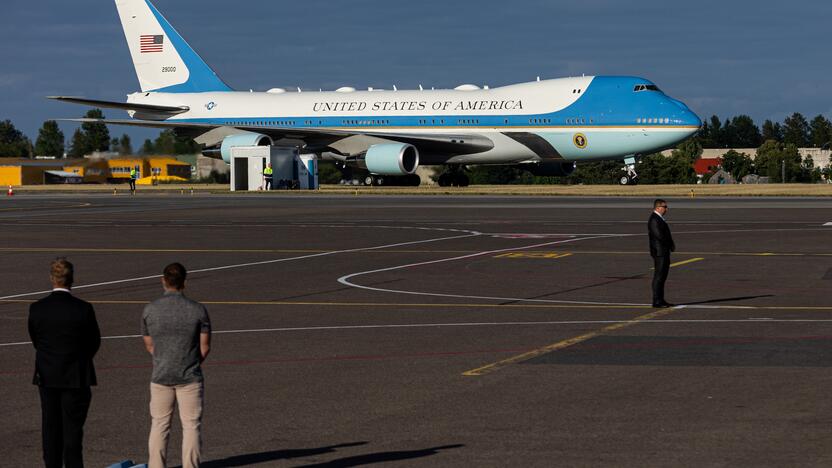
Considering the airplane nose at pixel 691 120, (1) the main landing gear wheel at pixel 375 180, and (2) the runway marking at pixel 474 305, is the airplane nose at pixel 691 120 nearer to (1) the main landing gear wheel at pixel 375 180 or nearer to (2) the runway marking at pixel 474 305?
(1) the main landing gear wheel at pixel 375 180

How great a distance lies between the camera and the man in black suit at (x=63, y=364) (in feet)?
30.2

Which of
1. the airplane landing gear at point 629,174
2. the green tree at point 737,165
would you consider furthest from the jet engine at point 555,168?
the green tree at point 737,165

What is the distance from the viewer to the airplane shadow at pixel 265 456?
9.99 m

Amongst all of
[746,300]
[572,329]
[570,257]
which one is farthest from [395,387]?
[570,257]

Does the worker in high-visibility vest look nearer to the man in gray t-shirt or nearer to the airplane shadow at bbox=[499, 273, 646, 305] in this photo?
the airplane shadow at bbox=[499, 273, 646, 305]

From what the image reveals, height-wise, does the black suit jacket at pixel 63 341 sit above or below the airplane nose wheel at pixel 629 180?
below

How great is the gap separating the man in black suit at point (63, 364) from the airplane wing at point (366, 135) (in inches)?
2451

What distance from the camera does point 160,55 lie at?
85500mm

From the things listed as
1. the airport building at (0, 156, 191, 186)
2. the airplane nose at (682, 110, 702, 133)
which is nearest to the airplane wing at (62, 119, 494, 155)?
the airport building at (0, 156, 191, 186)

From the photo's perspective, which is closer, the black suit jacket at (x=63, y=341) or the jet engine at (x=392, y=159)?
the black suit jacket at (x=63, y=341)

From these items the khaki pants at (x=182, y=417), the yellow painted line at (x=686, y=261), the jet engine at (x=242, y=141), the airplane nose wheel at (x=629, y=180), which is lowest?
the yellow painted line at (x=686, y=261)

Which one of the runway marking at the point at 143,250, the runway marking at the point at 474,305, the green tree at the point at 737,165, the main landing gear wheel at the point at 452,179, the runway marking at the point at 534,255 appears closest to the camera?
the runway marking at the point at 474,305

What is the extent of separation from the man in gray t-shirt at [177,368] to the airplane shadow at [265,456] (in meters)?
0.86

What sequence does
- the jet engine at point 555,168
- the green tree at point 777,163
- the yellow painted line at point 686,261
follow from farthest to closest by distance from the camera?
the green tree at point 777,163 < the jet engine at point 555,168 < the yellow painted line at point 686,261
